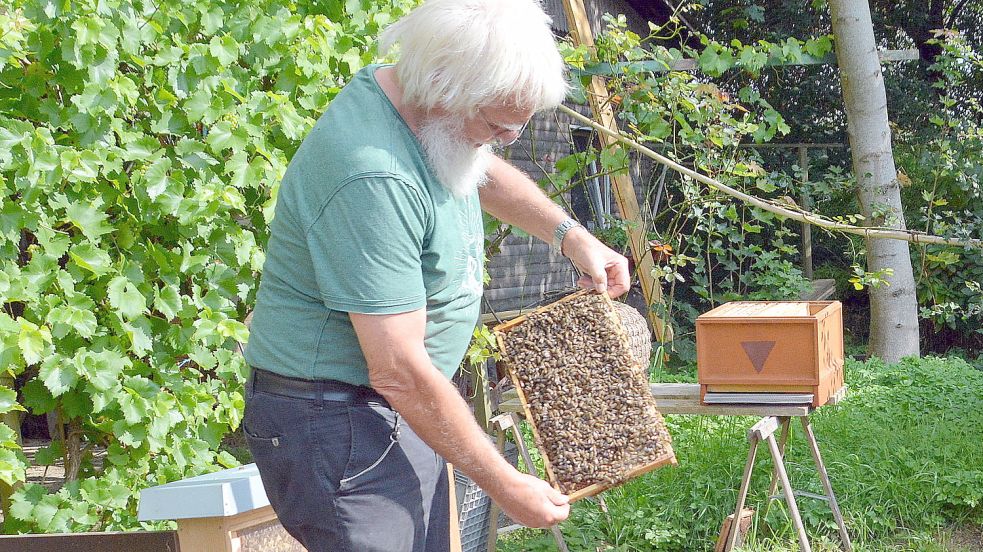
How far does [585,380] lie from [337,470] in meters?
0.96

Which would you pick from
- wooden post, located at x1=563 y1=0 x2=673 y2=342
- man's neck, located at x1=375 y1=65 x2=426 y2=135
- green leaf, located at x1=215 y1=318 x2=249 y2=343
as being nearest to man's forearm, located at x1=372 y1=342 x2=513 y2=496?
man's neck, located at x1=375 y1=65 x2=426 y2=135

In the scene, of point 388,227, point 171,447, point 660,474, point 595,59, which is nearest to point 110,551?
point 171,447

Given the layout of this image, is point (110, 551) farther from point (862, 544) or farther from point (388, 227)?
point (862, 544)

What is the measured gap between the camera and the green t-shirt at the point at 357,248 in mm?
1731

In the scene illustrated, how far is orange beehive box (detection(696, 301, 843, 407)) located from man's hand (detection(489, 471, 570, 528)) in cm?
219

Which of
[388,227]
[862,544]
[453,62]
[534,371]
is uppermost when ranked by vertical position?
[453,62]

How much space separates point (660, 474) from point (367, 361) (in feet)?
10.7

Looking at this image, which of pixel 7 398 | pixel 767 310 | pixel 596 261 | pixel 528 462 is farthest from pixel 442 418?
pixel 767 310

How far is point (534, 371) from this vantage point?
2656 mm

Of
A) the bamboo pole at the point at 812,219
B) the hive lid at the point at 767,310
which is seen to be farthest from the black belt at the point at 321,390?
the bamboo pole at the point at 812,219

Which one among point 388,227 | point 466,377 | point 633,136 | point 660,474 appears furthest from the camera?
point 633,136

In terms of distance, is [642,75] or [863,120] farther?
[863,120]

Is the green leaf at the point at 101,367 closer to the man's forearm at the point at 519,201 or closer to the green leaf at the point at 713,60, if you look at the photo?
the man's forearm at the point at 519,201

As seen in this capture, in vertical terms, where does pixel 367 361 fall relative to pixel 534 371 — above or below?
above
